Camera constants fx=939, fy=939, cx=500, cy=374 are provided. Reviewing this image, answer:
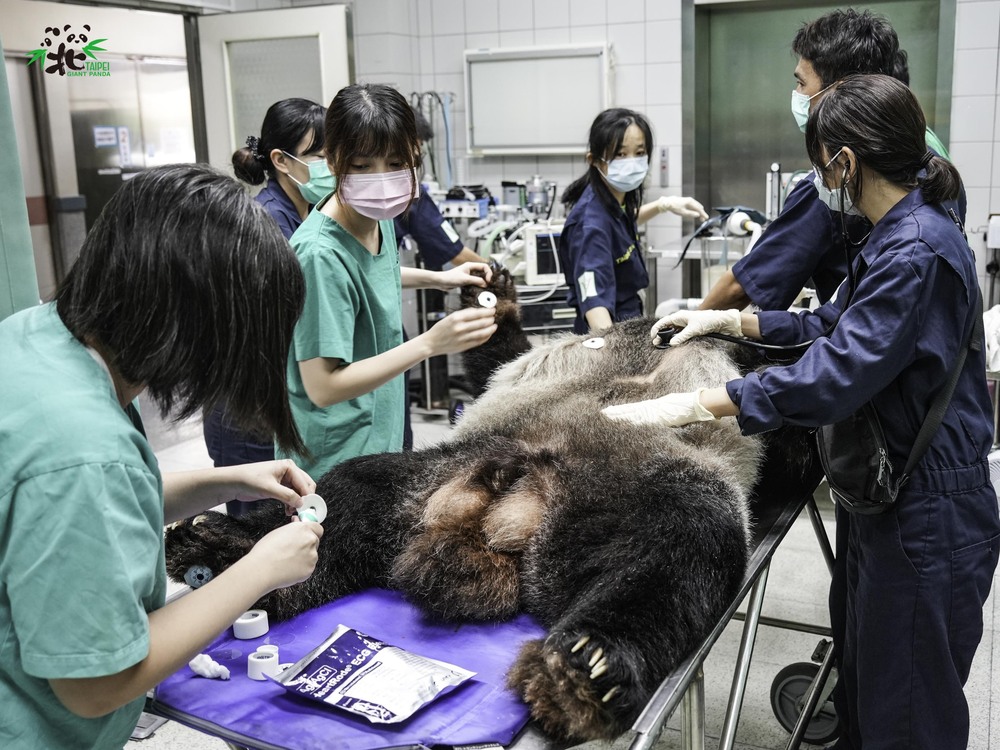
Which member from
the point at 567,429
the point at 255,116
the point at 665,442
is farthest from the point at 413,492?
the point at 255,116

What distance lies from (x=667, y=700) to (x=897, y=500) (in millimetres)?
628

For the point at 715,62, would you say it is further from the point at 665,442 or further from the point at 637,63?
the point at 665,442

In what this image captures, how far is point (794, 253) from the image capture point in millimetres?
2090

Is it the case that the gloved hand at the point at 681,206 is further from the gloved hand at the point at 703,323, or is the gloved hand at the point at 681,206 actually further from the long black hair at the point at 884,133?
the long black hair at the point at 884,133

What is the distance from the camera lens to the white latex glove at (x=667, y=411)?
5.56 feet

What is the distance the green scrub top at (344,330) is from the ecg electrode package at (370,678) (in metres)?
0.55

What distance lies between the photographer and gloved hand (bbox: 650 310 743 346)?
200 centimetres

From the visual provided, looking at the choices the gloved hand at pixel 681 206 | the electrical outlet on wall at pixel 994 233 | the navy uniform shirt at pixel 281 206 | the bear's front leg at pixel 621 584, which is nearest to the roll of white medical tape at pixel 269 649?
the bear's front leg at pixel 621 584

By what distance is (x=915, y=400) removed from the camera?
5.11 ft

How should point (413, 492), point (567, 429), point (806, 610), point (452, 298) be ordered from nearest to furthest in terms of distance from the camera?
point (413, 492) → point (567, 429) → point (806, 610) → point (452, 298)

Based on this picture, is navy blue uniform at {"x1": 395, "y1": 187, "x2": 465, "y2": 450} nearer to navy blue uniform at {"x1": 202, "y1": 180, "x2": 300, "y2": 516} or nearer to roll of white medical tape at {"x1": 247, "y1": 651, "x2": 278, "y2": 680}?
navy blue uniform at {"x1": 202, "y1": 180, "x2": 300, "y2": 516}

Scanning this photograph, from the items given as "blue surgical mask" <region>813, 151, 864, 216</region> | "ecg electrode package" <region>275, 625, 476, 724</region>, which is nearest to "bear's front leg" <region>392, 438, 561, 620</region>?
"ecg electrode package" <region>275, 625, 476, 724</region>

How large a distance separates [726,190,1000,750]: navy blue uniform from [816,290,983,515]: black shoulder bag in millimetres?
23

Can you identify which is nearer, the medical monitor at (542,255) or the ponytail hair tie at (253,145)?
the ponytail hair tie at (253,145)
